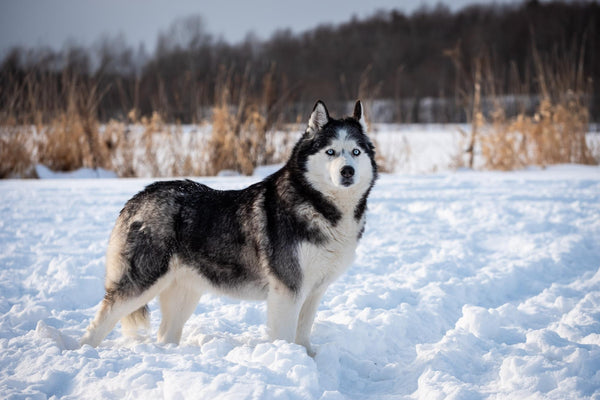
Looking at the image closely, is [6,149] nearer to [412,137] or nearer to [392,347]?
[392,347]

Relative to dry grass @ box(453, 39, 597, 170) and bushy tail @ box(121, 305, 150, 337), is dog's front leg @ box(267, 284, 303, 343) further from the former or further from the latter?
dry grass @ box(453, 39, 597, 170)

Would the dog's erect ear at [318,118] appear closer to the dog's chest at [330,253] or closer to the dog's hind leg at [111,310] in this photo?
the dog's chest at [330,253]

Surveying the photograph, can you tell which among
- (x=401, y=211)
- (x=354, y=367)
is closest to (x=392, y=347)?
(x=354, y=367)

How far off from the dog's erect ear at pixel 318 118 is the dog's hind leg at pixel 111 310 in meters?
1.48

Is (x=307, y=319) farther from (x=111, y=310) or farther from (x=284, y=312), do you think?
(x=111, y=310)

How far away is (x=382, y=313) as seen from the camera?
3768 millimetres

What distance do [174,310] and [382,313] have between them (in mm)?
1651

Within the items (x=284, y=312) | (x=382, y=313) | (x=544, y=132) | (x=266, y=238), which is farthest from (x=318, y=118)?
(x=544, y=132)

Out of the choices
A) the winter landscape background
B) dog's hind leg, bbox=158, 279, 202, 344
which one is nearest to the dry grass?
the winter landscape background

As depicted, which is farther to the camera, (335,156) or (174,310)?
(174,310)

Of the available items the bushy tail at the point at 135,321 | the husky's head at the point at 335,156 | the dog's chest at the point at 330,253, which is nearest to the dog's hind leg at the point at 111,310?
the bushy tail at the point at 135,321

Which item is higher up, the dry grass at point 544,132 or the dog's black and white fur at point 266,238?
the dry grass at point 544,132

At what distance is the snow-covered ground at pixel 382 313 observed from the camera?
8.25 feet

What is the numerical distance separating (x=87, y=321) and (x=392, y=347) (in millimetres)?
2511
